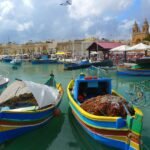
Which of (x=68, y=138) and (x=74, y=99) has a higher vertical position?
(x=74, y=99)

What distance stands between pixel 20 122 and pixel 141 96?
8.38 m

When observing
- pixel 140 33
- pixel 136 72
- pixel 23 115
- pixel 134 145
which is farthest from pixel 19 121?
pixel 140 33

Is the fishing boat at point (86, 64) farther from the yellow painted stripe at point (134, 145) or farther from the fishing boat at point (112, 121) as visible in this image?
the yellow painted stripe at point (134, 145)

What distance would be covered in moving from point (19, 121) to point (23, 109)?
104 cm

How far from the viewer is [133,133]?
10906 mm

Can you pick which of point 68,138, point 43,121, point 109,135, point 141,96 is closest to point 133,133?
point 109,135

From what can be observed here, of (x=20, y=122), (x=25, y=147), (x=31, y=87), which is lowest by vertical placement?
(x=25, y=147)

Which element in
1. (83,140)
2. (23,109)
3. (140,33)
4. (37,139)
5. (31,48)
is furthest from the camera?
(31,48)

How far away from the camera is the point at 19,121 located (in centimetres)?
1323

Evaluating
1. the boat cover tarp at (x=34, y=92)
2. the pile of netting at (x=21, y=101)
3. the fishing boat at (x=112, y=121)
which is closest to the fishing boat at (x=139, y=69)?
the boat cover tarp at (x=34, y=92)

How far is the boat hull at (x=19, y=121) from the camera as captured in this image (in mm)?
12625

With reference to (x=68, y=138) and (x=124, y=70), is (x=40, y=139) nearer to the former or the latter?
(x=68, y=138)

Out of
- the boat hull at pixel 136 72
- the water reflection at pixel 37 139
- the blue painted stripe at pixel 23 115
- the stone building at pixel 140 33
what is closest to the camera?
the blue painted stripe at pixel 23 115

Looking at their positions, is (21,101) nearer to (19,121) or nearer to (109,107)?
(19,121)
